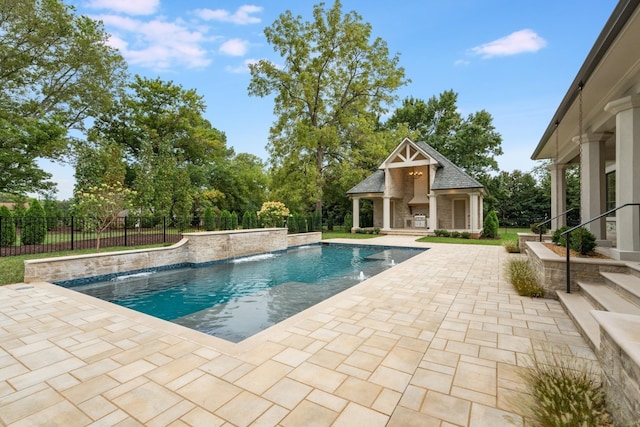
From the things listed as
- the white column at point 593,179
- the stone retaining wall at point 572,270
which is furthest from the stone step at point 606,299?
the white column at point 593,179

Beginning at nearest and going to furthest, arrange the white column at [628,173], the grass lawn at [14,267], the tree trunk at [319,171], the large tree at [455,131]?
1. the white column at [628,173]
2. the grass lawn at [14,267]
3. the tree trunk at [319,171]
4. the large tree at [455,131]

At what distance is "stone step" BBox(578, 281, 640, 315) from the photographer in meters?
3.67

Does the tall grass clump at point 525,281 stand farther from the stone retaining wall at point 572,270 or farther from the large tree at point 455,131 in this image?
the large tree at point 455,131

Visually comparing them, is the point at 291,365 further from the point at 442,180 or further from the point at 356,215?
the point at 356,215

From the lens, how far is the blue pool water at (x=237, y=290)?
205 inches

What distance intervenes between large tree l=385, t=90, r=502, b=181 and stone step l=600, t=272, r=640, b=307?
71.0 feet

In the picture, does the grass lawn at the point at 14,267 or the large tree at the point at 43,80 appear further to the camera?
the large tree at the point at 43,80

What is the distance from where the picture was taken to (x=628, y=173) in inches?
204

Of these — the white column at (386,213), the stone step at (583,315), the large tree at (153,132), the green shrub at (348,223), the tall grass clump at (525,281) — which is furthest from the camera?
the green shrub at (348,223)

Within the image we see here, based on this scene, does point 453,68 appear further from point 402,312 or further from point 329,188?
point 402,312

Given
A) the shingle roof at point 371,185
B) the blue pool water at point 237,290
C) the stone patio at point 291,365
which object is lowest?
the blue pool water at point 237,290

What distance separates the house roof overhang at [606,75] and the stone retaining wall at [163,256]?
10.6 metres

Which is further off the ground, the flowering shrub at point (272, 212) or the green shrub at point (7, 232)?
the flowering shrub at point (272, 212)

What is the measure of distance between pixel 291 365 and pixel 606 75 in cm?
673
